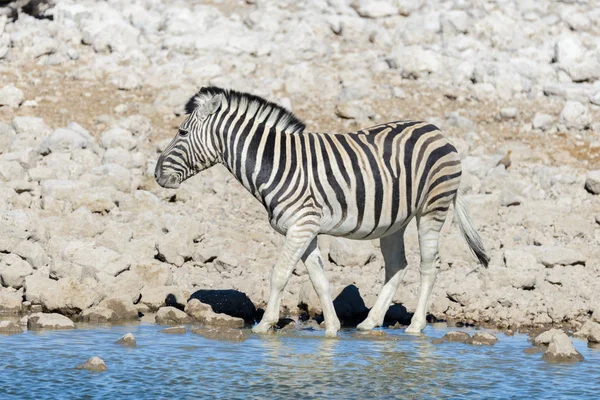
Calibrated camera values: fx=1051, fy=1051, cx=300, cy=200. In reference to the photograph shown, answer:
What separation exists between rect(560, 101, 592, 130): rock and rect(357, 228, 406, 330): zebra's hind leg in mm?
9210

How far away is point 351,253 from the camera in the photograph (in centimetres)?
1298

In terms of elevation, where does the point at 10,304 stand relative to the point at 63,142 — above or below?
below

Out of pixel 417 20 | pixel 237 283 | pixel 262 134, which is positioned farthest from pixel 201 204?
pixel 417 20

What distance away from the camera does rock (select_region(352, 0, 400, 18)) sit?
76.0 ft

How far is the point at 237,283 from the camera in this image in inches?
490

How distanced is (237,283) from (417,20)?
465 inches

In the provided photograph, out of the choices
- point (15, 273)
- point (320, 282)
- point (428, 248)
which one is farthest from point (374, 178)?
point (15, 273)

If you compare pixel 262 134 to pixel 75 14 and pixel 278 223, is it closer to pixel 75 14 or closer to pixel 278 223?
pixel 278 223

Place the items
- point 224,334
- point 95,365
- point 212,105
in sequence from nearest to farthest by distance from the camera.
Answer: point 95,365 < point 224,334 < point 212,105

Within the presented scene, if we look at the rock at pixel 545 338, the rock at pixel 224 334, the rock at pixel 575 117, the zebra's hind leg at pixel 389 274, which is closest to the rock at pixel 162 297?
the rock at pixel 224 334

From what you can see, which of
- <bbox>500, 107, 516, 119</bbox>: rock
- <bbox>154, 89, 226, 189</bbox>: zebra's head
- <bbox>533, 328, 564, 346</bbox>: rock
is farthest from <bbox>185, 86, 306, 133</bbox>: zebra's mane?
<bbox>500, 107, 516, 119</bbox>: rock

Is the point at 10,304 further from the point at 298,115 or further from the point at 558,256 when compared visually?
the point at 298,115

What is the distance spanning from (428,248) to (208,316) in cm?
243

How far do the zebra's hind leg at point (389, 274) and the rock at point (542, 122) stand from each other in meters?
8.95
